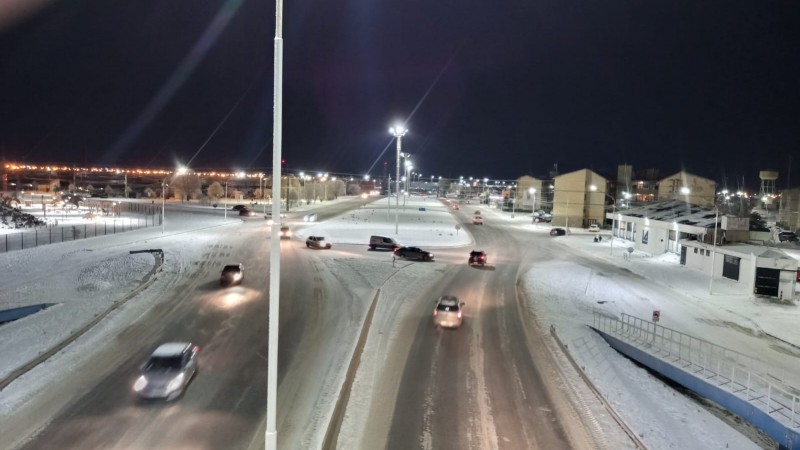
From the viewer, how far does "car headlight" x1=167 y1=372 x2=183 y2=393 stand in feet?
43.8

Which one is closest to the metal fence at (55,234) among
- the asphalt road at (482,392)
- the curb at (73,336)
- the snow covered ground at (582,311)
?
the snow covered ground at (582,311)

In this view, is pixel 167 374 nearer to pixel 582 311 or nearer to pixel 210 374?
pixel 210 374

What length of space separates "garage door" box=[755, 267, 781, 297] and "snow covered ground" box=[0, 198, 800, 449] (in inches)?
48.1

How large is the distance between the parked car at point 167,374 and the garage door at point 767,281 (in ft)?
101

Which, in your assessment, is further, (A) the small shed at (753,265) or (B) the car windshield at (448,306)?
(A) the small shed at (753,265)

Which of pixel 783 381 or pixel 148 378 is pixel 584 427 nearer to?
pixel 783 381

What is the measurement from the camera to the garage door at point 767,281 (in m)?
28.8

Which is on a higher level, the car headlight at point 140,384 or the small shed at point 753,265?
the small shed at point 753,265

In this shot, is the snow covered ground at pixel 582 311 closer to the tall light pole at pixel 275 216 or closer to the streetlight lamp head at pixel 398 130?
the tall light pole at pixel 275 216

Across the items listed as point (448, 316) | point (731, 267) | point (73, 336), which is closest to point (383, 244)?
point (448, 316)

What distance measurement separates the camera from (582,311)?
2480cm

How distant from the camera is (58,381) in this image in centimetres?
1442

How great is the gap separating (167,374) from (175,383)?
1.09ft

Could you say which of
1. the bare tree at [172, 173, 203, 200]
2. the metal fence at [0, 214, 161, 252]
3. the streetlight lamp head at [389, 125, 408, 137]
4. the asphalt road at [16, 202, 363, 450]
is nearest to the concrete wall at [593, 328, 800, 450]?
the asphalt road at [16, 202, 363, 450]
